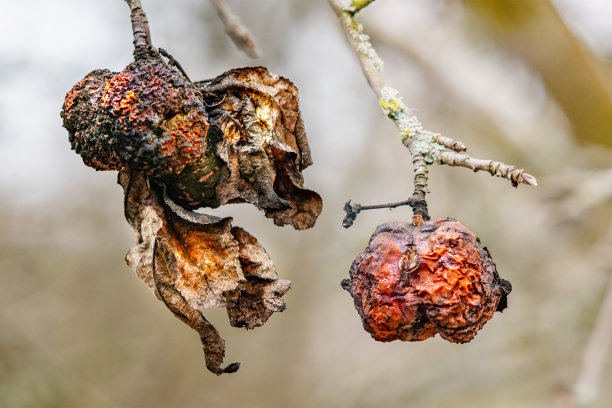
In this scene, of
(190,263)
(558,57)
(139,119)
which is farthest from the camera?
(558,57)

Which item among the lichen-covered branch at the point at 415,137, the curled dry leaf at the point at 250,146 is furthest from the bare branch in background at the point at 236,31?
the curled dry leaf at the point at 250,146

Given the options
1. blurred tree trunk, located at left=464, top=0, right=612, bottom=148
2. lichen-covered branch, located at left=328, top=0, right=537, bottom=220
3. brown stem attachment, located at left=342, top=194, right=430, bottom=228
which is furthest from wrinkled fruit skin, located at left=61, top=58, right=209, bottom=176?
blurred tree trunk, located at left=464, top=0, right=612, bottom=148

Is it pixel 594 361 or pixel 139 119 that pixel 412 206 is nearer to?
pixel 139 119

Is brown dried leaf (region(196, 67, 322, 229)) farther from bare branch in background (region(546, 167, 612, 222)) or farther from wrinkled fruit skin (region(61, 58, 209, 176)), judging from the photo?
bare branch in background (region(546, 167, 612, 222))

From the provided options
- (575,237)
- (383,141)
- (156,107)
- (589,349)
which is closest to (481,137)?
(383,141)

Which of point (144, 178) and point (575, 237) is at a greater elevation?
point (575, 237)

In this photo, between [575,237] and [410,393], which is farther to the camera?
[410,393]

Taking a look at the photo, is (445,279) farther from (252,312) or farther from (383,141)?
(383,141)

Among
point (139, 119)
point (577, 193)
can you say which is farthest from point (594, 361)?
point (139, 119)
